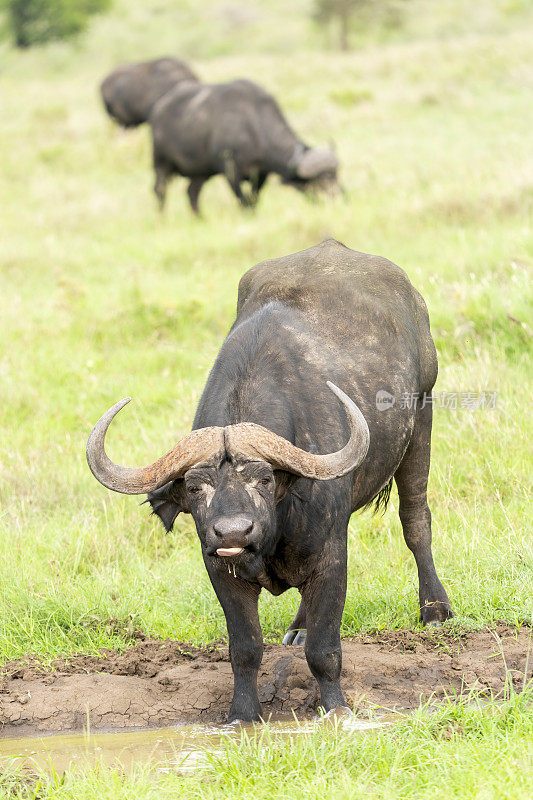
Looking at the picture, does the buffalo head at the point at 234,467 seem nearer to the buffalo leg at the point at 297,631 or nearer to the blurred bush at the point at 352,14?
the buffalo leg at the point at 297,631

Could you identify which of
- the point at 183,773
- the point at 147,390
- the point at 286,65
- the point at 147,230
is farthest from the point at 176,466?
the point at 286,65

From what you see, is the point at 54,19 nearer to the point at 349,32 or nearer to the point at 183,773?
the point at 349,32

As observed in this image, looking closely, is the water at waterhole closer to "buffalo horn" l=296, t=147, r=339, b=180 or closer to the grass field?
the grass field

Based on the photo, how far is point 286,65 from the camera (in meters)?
33.2

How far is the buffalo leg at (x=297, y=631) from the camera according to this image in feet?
17.9

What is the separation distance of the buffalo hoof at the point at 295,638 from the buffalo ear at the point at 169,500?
1.30m

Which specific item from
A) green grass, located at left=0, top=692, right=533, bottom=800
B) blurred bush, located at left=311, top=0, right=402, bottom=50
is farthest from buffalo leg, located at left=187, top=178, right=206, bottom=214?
blurred bush, located at left=311, top=0, right=402, bottom=50

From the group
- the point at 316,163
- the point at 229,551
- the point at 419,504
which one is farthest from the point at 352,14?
the point at 229,551

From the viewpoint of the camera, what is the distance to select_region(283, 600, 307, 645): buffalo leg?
17.9 feet

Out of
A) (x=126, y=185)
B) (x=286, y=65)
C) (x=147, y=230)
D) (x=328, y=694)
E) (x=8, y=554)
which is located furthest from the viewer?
(x=286, y=65)

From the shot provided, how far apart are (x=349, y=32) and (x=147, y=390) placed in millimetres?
43048

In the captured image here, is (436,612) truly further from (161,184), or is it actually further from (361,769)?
(161,184)

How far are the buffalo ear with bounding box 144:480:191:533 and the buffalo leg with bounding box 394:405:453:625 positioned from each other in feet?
5.69

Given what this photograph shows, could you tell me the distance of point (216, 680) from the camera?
4934 mm
